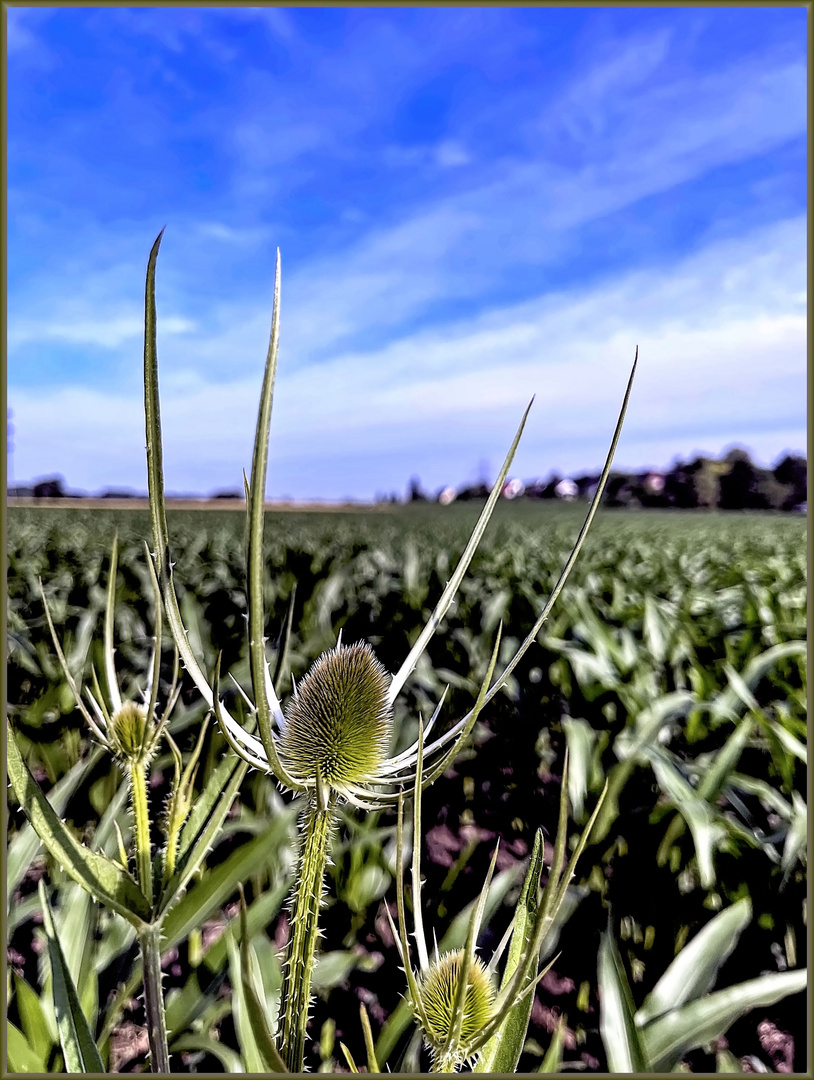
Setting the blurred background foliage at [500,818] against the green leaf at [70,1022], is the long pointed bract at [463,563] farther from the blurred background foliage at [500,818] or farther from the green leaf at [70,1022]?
the green leaf at [70,1022]

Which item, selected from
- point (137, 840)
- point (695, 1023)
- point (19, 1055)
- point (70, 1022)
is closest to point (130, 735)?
point (137, 840)

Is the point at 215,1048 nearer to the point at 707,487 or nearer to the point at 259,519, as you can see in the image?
the point at 259,519

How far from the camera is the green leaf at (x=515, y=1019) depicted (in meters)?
0.43

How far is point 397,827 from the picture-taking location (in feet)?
1.10

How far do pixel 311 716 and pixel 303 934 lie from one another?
0.42 ft

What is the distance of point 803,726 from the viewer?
216cm

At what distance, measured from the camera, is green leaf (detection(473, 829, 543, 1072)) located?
43 centimetres

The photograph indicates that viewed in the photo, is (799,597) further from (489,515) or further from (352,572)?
(489,515)

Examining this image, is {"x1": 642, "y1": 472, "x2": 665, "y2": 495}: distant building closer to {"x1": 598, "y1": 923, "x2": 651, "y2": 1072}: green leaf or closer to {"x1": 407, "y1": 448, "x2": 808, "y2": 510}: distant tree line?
{"x1": 407, "y1": 448, "x2": 808, "y2": 510}: distant tree line

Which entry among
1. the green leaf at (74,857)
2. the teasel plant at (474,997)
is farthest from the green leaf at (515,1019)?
the green leaf at (74,857)

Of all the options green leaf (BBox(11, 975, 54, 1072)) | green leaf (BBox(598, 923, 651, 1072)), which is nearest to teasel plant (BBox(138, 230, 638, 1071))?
green leaf (BBox(598, 923, 651, 1072))

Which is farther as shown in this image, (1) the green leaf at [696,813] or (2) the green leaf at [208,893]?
(1) the green leaf at [696,813]

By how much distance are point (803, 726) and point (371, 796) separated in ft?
7.26

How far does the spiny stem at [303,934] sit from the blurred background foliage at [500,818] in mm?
208
